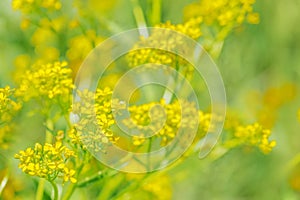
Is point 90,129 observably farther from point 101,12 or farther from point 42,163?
point 101,12

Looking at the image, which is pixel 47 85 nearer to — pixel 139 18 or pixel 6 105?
pixel 6 105

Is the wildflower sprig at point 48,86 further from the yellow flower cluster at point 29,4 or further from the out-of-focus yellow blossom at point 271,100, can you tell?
the out-of-focus yellow blossom at point 271,100

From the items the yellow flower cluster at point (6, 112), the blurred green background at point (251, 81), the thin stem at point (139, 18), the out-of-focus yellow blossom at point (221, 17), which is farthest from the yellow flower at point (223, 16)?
the yellow flower cluster at point (6, 112)

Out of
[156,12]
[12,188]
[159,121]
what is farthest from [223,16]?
[12,188]

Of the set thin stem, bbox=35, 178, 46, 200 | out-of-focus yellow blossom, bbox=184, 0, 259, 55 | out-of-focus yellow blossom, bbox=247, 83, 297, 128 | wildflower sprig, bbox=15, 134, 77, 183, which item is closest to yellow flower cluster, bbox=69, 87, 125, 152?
wildflower sprig, bbox=15, 134, 77, 183

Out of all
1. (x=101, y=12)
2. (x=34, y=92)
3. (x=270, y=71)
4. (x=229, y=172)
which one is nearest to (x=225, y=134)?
(x=229, y=172)

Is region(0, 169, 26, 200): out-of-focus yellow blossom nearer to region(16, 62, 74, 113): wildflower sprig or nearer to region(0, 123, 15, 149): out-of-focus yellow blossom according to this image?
region(0, 123, 15, 149): out-of-focus yellow blossom
